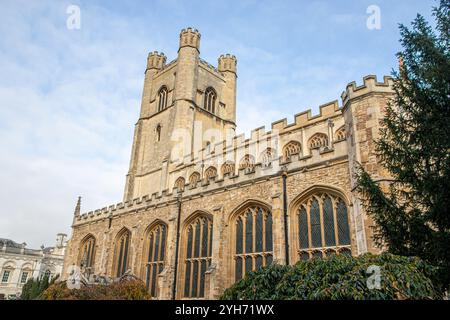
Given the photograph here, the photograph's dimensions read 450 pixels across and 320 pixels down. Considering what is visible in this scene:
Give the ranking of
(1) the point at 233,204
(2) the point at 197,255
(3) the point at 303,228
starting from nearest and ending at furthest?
(3) the point at 303,228
(1) the point at 233,204
(2) the point at 197,255

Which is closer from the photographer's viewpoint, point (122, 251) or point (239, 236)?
point (239, 236)

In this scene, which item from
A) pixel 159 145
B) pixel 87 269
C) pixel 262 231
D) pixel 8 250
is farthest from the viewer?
pixel 8 250

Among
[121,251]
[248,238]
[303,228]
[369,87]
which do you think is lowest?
[248,238]

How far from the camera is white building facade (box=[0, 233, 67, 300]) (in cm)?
4027

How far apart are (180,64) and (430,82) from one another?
84.3ft

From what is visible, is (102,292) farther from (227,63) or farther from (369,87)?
(227,63)

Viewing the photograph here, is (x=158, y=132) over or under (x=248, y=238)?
over

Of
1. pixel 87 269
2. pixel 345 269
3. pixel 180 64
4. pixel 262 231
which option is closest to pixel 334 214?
pixel 262 231

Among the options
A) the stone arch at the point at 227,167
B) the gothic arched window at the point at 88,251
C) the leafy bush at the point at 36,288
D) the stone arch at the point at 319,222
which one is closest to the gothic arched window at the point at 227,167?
the stone arch at the point at 227,167

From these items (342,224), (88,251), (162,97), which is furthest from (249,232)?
(162,97)

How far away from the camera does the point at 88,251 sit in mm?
22625

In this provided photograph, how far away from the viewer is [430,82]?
25.4 ft

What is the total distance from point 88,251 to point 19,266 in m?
26.1
